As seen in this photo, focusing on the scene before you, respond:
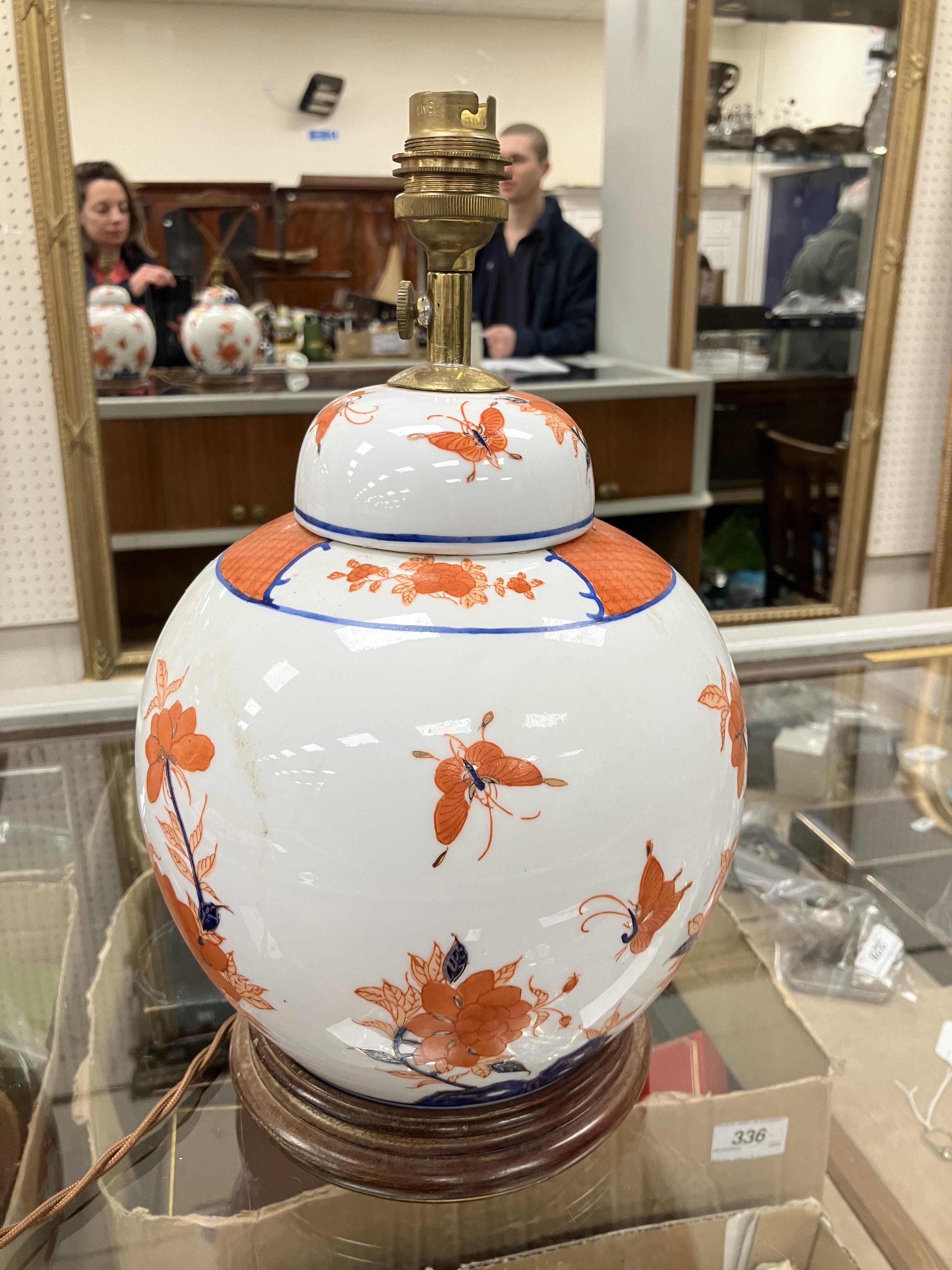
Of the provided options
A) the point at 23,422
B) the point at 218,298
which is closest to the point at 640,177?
the point at 218,298

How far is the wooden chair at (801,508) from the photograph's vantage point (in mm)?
2283

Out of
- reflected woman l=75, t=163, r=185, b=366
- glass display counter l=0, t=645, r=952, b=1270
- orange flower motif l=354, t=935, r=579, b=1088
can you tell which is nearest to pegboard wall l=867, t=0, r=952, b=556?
glass display counter l=0, t=645, r=952, b=1270

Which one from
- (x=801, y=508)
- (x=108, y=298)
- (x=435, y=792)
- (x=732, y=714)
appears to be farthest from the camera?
(x=801, y=508)

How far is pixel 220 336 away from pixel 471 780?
156cm

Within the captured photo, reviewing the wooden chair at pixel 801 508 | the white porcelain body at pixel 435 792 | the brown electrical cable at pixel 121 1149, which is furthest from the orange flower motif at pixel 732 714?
the wooden chair at pixel 801 508

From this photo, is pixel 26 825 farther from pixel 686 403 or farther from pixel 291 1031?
pixel 686 403

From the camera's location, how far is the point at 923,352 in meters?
2.22

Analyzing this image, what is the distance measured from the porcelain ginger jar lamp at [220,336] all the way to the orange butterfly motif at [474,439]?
1.44 meters

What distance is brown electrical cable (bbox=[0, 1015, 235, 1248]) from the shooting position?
574 mm

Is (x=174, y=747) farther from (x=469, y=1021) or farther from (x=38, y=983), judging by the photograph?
(x=38, y=983)

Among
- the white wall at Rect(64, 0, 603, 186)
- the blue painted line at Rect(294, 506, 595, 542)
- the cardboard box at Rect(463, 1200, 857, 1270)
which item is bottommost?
the cardboard box at Rect(463, 1200, 857, 1270)

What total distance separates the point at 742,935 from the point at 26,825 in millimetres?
633

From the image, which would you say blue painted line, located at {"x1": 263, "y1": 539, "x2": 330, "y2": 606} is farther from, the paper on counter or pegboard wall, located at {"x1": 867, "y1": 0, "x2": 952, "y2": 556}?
pegboard wall, located at {"x1": 867, "y1": 0, "x2": 952, "y2": 556}

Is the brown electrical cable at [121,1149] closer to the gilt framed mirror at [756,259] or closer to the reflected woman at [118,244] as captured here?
the gilt framed mirror at [756,259]
